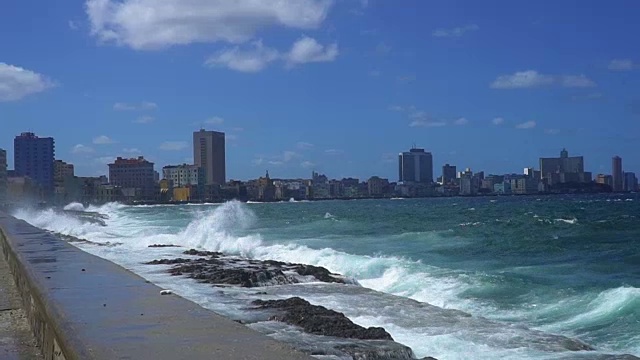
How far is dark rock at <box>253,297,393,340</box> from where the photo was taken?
8.73 meters

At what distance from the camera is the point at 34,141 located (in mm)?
171500

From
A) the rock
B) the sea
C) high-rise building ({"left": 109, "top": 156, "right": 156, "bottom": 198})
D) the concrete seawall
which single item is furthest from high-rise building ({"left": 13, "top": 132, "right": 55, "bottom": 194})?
the concrete seawall

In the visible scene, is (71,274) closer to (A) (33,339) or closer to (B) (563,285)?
(A) (33,339)

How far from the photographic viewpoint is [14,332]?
8.41 metres

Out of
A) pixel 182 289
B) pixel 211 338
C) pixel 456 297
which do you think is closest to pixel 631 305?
Result: pixel 456 297

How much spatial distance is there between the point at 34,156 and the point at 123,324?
177679mm

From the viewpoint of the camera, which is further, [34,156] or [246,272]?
[34,156]

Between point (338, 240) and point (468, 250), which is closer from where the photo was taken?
point (468, 250)

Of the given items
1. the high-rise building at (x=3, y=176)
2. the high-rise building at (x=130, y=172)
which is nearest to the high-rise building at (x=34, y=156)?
the high-rise building at (x=130, y=172)

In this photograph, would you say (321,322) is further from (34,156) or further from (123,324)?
(34,156)

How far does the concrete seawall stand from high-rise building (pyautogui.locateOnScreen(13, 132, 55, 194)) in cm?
16812

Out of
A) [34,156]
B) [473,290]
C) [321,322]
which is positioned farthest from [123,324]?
[34,156]

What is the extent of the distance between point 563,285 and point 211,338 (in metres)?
13.0

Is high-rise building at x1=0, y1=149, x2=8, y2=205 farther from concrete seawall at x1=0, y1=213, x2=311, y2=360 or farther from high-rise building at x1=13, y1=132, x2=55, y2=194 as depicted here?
concrete seawall at x1=0, y1=213, x2=311, y2=360
